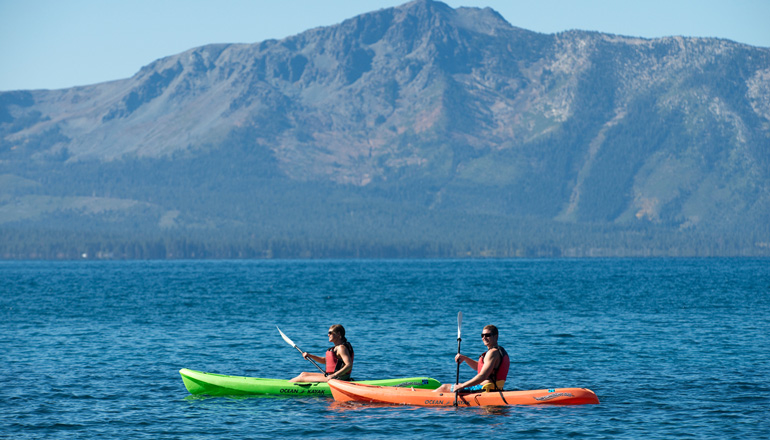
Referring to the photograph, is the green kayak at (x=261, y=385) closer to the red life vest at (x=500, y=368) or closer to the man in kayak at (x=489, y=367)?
the man in kayak at (x=489, y=367)

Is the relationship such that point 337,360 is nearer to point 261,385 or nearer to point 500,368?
point 261,385

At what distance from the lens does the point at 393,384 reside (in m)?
36.7

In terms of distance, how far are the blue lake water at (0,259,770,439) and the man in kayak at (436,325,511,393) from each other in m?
0.88

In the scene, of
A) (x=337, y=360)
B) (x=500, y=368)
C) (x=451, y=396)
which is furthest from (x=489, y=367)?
(x=337, y=360)

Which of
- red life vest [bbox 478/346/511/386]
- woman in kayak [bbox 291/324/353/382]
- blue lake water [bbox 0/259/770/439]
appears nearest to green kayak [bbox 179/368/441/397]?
woman in kayak [bbox 291/324/353/382]

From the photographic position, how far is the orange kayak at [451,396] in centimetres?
3412

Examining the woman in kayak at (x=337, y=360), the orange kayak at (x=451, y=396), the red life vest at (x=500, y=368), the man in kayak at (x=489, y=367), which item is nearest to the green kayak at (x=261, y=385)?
the woman in kayak at (x=337, y=360)

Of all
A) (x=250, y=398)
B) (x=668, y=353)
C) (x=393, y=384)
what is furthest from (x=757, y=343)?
(x=250, y=398)

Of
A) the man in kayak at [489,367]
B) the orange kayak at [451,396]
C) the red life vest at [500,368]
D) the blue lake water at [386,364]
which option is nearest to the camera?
the blue lake water at [386,364]

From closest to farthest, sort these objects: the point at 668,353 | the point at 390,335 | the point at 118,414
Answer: the point at 118,414
the point at 668,353
the point at 390,335

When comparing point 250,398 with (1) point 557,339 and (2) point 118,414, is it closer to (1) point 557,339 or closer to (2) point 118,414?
(2) point 118,414

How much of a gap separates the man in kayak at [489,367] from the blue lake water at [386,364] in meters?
0.88

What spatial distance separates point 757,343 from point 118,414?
3771 centimetres

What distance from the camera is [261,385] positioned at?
37.6 m
